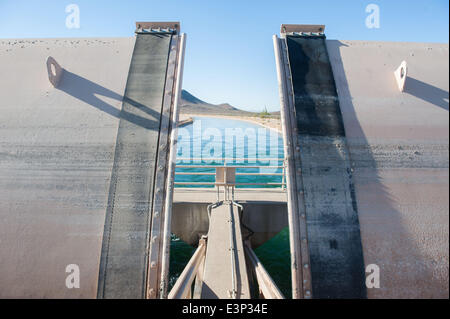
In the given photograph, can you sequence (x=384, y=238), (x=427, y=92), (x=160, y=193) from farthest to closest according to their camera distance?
(x=427, y=92)
(x=160, y=193)
(x=384, y=238)

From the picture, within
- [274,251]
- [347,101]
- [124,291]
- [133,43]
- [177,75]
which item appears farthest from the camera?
[274,251]

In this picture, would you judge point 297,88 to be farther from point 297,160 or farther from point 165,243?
point 165,243

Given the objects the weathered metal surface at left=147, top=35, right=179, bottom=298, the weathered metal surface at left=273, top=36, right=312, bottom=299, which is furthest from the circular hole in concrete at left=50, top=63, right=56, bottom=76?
the weathered metal surface at left=273, top=36, right=312, bottom=299

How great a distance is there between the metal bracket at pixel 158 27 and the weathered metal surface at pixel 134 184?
0.66 metres

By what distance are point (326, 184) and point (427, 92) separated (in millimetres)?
2144

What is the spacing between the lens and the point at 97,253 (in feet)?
7.77

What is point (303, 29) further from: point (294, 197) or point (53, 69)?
point (53, 69)

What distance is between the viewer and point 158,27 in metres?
3.62

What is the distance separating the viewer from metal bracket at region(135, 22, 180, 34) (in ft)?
11.8

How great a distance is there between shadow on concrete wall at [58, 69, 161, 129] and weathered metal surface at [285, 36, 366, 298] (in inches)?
84.8

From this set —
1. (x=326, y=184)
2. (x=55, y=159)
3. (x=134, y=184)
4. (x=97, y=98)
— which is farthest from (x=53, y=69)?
(x=326, y=184)

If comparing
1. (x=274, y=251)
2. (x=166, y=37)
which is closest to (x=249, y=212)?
(x=274, y=251)

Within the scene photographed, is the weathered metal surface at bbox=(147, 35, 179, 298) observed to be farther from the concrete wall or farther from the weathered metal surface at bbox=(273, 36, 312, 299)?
the weathered metal surface at bbox=(273, 36, 312, 299)

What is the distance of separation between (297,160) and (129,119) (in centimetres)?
240
